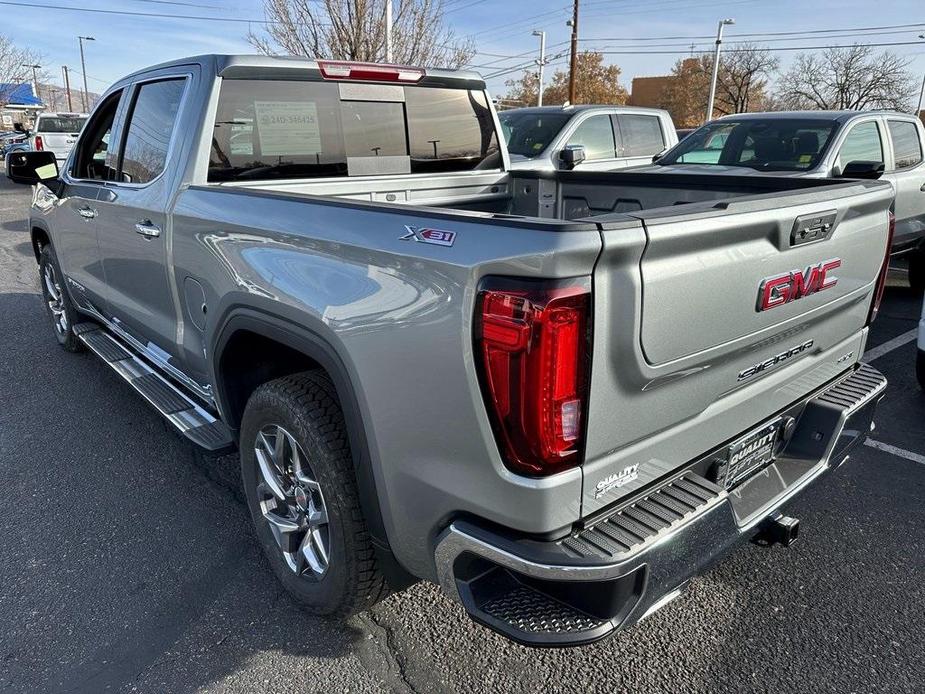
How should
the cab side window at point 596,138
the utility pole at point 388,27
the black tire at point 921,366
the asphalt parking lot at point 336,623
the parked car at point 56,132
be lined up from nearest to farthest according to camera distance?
the asphalt parking lot at point 336,623, the black tire at point 921,366, the cab side window at point 596,138, the utility pole at point 388,27, the parked car at point 56,132

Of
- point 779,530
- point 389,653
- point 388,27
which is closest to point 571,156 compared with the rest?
point 779,530

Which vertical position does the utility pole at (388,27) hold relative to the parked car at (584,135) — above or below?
above

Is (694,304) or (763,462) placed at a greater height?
(694,304)

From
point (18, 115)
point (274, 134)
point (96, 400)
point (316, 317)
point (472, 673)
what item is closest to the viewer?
point (316, 317)

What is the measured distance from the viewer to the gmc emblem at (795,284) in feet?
6.72

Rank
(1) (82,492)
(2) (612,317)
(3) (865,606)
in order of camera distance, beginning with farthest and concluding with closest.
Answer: (1) (82,492) → (3) (865,606) → (2) (612,317)

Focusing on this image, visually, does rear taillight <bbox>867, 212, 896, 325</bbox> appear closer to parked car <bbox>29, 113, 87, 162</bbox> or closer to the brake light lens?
the brake light lens

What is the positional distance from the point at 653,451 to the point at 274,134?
2359mm

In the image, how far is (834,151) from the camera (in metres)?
6.75

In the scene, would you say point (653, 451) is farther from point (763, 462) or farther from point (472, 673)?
point (472, 673)

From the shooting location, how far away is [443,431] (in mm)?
1794

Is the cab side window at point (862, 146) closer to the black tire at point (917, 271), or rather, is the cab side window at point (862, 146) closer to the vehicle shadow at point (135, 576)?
the black tire at point (917, 271)

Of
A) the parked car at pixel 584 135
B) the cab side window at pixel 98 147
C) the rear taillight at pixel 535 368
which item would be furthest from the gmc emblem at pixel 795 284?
the parked car at pixel 584 135

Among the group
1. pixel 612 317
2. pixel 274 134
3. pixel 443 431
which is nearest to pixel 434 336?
pixel 443 431
